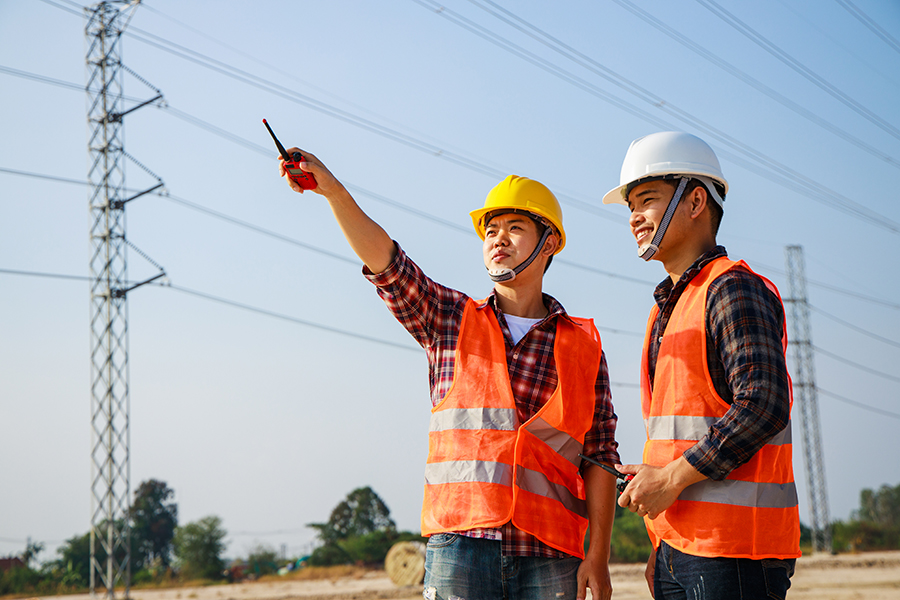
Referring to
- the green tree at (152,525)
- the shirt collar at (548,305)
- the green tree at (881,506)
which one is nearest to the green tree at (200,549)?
the green tree at (152,525)

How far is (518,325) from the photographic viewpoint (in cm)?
332

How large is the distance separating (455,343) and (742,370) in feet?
3.86

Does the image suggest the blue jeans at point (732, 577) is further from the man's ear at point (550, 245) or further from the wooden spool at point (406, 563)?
the wooden spool at point (406, 563)

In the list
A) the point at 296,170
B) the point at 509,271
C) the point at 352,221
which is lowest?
the point at 509,271

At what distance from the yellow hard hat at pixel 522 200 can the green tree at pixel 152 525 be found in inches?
796

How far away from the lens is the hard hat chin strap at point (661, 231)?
3029 millimetres

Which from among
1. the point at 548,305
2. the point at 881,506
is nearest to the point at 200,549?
the point at 548,305

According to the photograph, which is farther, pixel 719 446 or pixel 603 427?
pixel 603 427

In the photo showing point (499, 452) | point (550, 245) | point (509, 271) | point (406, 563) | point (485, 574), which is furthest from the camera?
point (406, 563)

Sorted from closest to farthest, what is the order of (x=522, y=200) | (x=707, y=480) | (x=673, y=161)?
(x=707, y=480) < (x=673, y=161) < (x=522, y=200)

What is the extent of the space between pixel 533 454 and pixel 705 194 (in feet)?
4.19

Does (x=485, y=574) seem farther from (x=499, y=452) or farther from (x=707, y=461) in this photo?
(x=707, y=461)

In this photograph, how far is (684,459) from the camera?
2.54 metres

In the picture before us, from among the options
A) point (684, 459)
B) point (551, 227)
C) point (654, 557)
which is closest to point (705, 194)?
point (551, 227)
